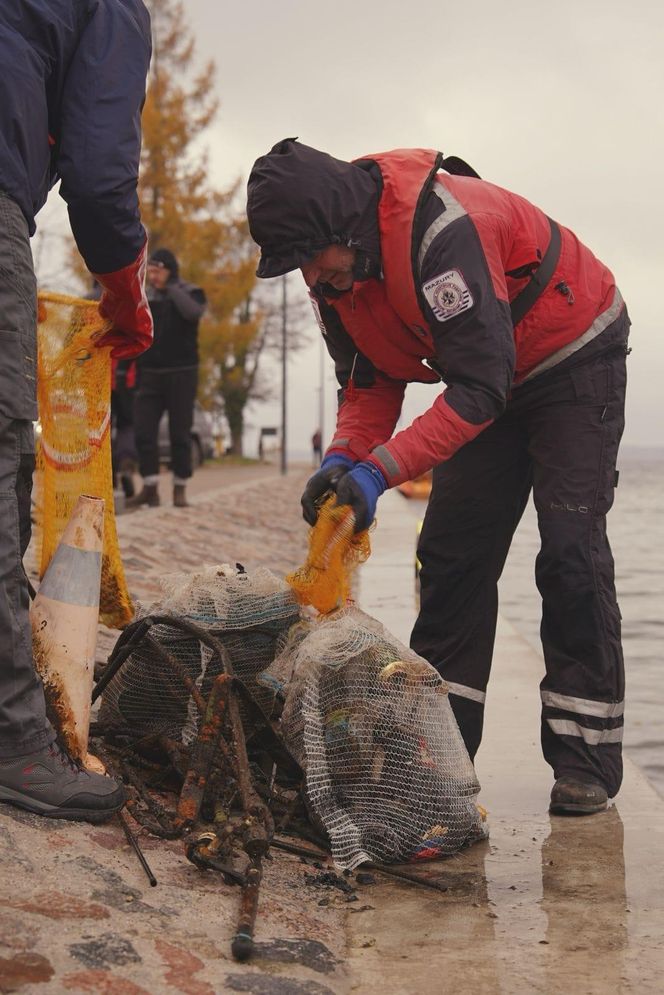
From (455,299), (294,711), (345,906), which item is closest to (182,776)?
(294,711)

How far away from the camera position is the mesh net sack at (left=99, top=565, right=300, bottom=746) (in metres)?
3.47

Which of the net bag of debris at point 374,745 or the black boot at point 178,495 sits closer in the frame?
the net bag of debris at point 374,745

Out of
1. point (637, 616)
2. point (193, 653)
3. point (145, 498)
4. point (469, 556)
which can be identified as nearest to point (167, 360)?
point (145, 498)

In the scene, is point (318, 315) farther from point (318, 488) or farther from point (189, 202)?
point (189, 202)

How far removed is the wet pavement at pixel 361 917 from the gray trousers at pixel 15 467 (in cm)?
21

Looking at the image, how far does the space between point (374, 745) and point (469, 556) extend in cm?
86

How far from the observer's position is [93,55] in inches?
115

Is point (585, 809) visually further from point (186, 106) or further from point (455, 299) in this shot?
point (186, 106)

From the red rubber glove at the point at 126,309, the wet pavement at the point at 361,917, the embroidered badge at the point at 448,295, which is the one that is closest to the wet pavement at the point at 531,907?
the wet pavement at the point at 361,917

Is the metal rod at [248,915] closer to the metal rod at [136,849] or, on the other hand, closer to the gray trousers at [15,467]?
the metal rod at [136,849]

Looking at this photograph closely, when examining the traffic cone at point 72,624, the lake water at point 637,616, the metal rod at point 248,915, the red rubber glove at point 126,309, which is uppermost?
the red rubber glove at point 126,309

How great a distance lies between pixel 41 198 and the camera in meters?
3.03

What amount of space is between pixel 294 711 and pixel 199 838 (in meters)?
0.60

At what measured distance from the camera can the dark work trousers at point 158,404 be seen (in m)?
10.9
